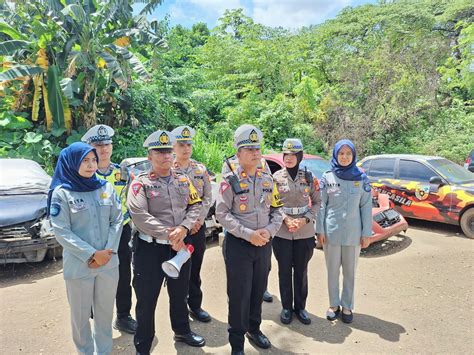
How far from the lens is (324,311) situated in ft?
13.8

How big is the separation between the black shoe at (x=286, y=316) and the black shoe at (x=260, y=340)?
456 millimetres

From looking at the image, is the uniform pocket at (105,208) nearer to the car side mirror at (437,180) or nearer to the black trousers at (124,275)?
the black trousers at (124,275)

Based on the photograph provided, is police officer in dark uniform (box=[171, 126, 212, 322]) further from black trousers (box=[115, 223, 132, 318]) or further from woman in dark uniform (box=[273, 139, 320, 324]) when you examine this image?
woman in dark uniform (box=[273, 139, 320, 324])

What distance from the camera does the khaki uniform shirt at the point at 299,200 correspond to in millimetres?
3855

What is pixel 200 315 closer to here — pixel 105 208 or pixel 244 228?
pixel 244 228

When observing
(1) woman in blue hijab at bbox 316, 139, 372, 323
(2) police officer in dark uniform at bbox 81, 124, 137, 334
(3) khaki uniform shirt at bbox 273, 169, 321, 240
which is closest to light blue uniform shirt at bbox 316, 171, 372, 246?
(1) woman in blue hijab at bbox 316, 139, 372, 323

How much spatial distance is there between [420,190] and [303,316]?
4.73 meters

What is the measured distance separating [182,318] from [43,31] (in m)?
9.02

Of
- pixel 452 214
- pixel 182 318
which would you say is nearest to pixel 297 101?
pixel 452 214

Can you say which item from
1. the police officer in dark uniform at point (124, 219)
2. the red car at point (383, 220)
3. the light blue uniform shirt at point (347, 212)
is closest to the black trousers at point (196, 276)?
the police officer in dark uniform at point (124, 219)

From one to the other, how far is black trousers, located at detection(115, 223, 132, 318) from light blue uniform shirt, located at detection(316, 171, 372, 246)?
6.86 ft

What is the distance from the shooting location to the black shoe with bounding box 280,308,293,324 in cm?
389

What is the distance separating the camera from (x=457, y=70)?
1585 cm

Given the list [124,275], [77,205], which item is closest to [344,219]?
[124,275]
